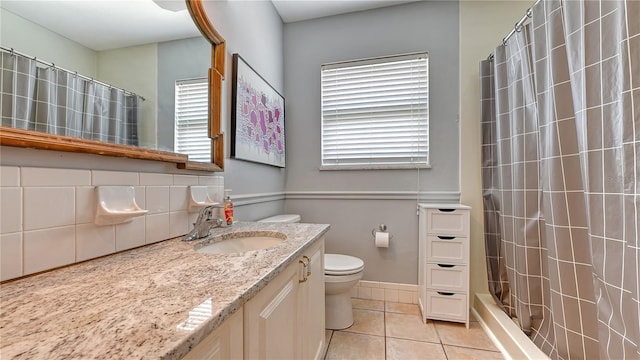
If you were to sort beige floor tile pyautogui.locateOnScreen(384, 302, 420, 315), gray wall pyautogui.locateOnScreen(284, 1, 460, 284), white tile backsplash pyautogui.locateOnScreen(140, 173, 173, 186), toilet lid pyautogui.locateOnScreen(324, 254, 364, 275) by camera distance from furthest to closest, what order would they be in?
gray wall pyautogui.locateOnScreen(284, 1, 460, 284)
beige floor tile pyautogui.locateOnScreen(384, 302, 420, 315)
toilet lid pyautogui.locateOnScreen(324, 254, 364, 275)
white tile backsplash pyautogui.locateOnScreen(140, 173, 173, 186)

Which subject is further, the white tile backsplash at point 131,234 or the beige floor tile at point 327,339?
the beige floor tile at point 327,339

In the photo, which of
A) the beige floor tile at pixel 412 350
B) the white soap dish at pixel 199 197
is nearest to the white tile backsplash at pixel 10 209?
the white soap dish at pixel 199 197

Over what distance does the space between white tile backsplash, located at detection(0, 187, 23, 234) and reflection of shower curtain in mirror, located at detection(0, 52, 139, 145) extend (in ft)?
0.50

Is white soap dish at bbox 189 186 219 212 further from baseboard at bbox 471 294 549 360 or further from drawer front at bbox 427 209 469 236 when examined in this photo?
baseboard at bbox 471 294 549 360

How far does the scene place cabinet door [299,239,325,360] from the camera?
1.04 m

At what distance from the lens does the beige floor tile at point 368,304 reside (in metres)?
2.03

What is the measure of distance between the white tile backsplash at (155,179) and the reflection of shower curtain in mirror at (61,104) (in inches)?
5.1

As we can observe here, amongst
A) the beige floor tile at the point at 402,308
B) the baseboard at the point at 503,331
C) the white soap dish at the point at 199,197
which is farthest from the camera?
the beige floor tile at the point at 402,308

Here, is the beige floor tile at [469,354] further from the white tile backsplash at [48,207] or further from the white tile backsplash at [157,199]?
the white tile backsplash at [48,207]

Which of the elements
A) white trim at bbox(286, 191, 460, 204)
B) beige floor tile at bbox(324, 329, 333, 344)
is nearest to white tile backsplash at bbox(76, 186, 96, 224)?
beige floor tile at bbox(324, 329, 333, 344)

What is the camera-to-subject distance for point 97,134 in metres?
0.78

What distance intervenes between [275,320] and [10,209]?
70 cm

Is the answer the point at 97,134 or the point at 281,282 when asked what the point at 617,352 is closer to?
the point at 281,282

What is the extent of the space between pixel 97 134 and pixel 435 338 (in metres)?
2.00
